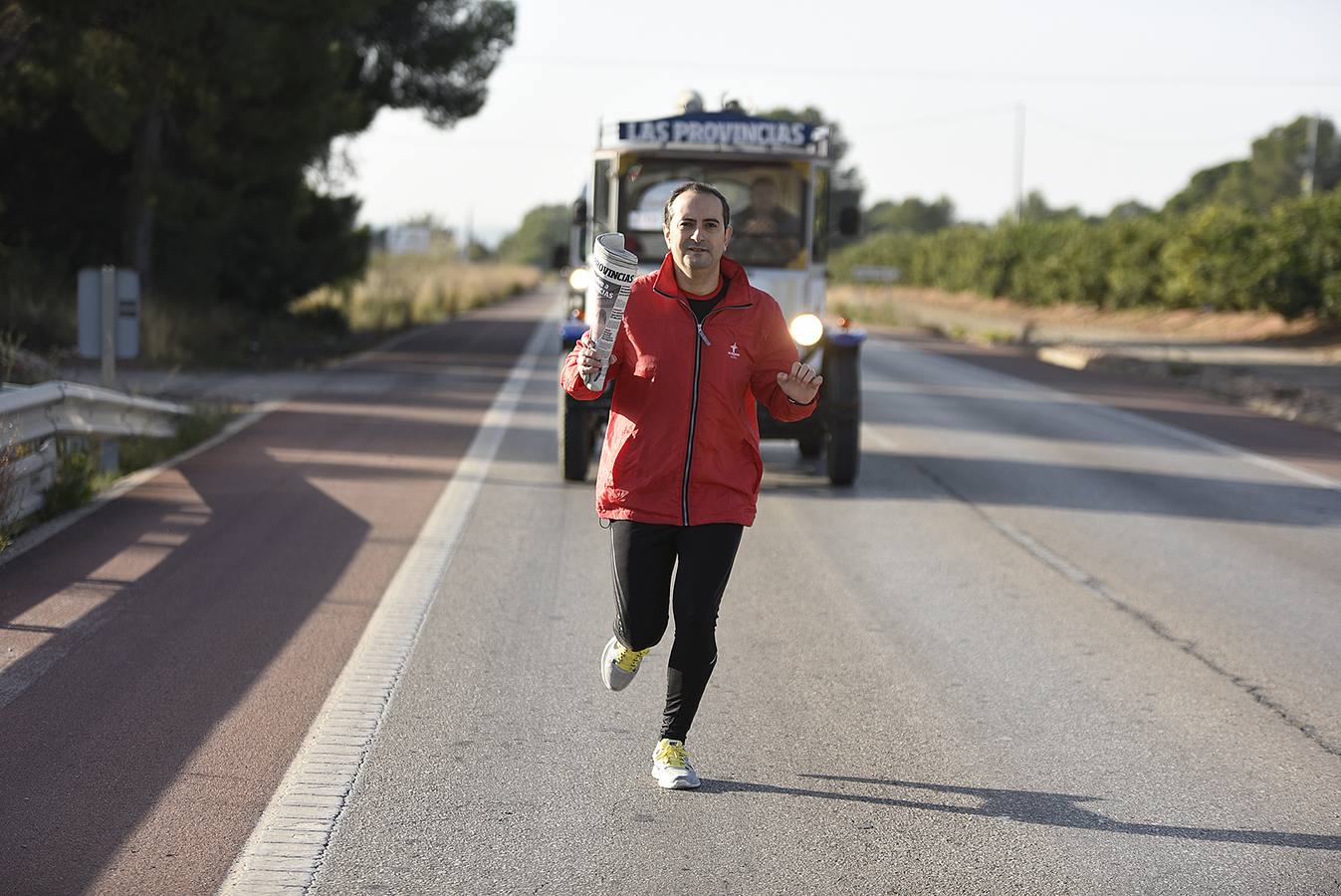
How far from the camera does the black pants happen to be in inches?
205

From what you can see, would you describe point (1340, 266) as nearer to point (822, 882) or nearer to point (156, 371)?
point (156, 371)

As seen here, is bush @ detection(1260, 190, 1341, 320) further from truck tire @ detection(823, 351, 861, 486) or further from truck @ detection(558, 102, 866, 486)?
truck tire @ detection(823, 351, 861, 486)

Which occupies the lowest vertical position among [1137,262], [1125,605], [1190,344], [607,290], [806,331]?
[1190,344]

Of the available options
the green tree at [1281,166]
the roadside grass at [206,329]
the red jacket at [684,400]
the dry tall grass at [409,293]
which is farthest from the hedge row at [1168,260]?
the red jacket at [684,400]

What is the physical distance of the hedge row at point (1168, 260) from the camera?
3794cm

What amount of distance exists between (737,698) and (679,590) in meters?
1.26

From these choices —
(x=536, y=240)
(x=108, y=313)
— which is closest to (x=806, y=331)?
(x=108, y=313)

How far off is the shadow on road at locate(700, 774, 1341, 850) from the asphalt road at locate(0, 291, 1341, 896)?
2 centimetres

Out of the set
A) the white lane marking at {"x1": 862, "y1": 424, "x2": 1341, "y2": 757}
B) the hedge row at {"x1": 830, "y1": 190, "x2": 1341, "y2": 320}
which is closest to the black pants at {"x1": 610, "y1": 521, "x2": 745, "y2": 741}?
the white lane marking at {"x1": 862, "y1": 424, "x2": 1341, "y2": 757}

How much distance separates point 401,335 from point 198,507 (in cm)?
2489

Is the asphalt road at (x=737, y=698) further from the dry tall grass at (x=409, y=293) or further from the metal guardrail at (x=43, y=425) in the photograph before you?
the dry tall grass at (x=409, y=293)

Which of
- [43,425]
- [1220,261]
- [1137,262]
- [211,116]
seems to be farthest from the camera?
[1137,262]

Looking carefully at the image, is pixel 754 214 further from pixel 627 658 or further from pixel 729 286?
pixel 627 658

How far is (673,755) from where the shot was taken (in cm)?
526
